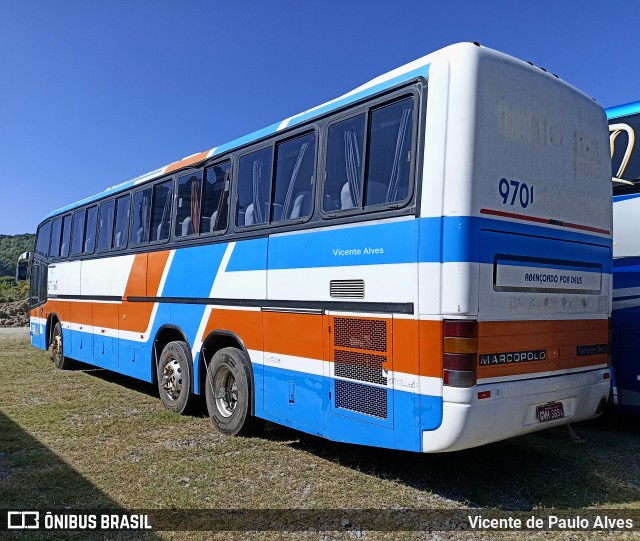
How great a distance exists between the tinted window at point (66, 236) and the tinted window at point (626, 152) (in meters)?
9.86

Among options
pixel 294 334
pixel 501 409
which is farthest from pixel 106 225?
pixel 501 409

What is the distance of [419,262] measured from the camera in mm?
4309

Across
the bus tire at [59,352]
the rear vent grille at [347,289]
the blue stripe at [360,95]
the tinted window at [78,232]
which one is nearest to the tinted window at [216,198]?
the blue stripe at [360,95]

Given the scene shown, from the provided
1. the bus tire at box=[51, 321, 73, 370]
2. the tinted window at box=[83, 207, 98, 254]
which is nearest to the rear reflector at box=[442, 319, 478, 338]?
the tinted window at box=[83, 207, 98, 254]

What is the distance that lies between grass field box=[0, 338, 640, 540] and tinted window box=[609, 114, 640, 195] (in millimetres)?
2950

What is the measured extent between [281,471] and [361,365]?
137cm

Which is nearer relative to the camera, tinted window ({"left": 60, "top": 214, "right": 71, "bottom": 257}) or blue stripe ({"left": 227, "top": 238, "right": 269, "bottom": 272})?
blue stripe ({"left": 227, "top": 238, "right": 269, "bottom": 272})

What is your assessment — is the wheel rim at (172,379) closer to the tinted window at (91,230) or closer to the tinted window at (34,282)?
the tinted window at (91,230)

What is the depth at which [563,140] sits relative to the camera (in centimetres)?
507

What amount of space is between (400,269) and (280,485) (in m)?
2.15

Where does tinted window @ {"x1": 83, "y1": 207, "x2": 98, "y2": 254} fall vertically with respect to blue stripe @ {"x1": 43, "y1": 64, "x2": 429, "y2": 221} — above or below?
below

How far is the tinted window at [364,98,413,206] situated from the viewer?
4.59 m

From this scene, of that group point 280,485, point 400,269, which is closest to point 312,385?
point 280,485

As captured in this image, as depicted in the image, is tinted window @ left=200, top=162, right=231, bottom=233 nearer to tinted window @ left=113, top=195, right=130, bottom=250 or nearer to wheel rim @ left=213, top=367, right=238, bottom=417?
wheel rim @ left=213, top=367, right=238, bottom=417
